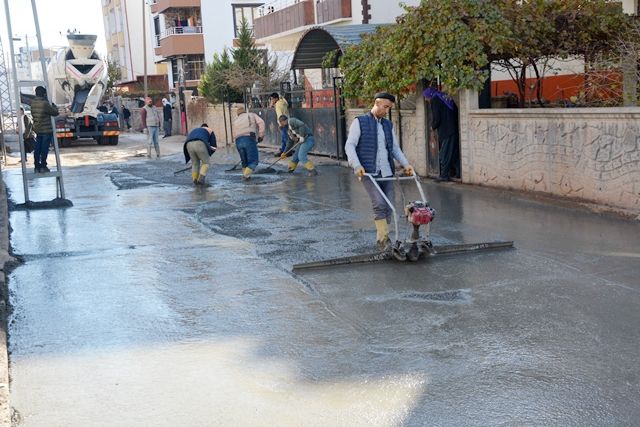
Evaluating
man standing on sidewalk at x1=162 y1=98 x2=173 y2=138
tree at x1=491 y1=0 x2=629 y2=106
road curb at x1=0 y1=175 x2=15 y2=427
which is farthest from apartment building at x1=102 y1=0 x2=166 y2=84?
road curb at x1=0 y1=175 x2=15 y2=427

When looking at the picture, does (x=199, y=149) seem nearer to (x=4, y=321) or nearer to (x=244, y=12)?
(x=4, y=321)

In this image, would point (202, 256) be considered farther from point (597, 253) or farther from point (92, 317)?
point (597, 253)

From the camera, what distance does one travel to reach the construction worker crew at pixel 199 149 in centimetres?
1641

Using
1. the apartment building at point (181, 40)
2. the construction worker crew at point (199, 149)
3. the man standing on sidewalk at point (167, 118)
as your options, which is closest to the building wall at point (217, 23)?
the apartment building at point (181, 40)

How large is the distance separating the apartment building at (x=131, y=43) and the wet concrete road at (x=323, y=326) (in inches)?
2068

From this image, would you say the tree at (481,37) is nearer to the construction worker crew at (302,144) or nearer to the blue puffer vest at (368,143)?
the construction worker crew at (302,144)

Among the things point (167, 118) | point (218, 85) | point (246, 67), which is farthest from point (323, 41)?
point (167, 118)

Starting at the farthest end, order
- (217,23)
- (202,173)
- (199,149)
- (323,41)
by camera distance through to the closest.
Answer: (217,23), (323,41), (202,173), (199,149)

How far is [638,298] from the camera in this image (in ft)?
22.3

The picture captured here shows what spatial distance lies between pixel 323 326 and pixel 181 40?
157 ft

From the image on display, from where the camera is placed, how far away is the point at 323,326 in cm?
644

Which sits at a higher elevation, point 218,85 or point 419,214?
point 218,85

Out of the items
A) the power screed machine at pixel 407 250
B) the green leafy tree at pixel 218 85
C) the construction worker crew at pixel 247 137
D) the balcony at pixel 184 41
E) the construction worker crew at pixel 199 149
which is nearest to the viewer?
the power screed machine at pixel 407 250

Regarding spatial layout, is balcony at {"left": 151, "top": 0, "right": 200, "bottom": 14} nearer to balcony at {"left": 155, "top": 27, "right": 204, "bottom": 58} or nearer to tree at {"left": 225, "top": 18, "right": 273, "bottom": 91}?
balcony at {"left": 155, "top": 27, "right": 204, "bottom": 58}
